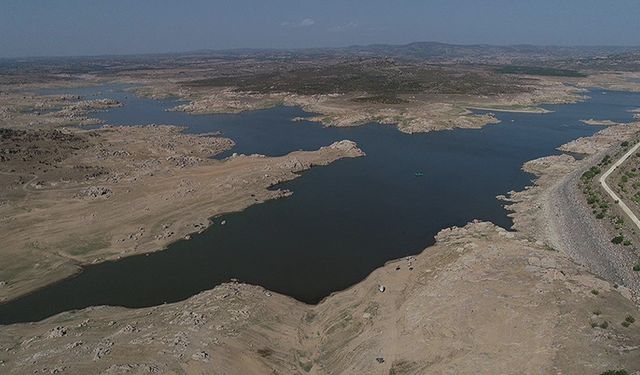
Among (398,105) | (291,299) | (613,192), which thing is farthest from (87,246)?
(398,105)

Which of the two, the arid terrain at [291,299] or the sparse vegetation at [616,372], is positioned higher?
the sparse vegetation at [616,372]

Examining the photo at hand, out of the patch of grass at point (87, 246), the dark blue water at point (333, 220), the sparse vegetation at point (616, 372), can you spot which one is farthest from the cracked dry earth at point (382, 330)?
the patch of grass at point (87, 246)

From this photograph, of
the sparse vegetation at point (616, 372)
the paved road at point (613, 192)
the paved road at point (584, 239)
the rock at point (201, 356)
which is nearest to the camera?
the sparse vegetation at point (616, 372)

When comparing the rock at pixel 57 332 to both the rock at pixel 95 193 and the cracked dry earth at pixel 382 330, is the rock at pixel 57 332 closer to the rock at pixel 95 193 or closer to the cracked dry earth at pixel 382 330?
the cracked dry earth at pixel 382 330

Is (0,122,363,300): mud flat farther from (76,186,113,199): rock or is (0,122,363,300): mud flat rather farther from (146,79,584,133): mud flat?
(146,79,584,133): mud flat

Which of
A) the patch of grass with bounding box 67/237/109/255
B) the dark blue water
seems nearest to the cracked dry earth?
the dark blue water

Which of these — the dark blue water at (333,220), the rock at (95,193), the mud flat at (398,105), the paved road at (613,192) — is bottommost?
the dark blue water at (333,220)

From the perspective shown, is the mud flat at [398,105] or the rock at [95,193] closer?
the rock at [95,193]
